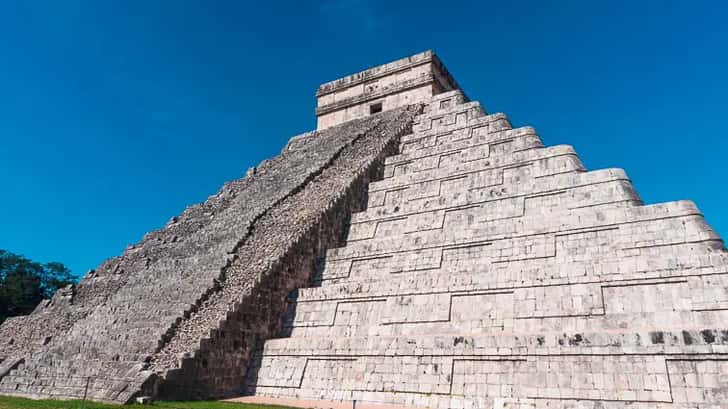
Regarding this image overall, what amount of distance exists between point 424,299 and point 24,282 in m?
22.9

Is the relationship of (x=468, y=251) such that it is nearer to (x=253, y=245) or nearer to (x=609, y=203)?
(x=609, y=203)

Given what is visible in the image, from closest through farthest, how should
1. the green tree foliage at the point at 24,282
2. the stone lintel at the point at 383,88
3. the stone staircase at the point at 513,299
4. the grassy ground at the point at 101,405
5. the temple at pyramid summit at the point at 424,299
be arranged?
1. the stone staircase at the point at 513,299
2. the temple at pyramid summit at the point at 424,299
3. the grassy ground at the point at 101,405
4. the stone lintel at the point at 383,88
5. the green tree foliage at the point at 24,282

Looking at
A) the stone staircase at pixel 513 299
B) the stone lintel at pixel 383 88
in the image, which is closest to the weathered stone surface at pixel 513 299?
the stone staircase at pixel 513 299

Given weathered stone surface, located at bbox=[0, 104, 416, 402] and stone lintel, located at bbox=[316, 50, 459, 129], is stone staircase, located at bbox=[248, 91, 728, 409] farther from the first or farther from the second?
stone lintel, located at bbox=[316, 50, 459, 129]

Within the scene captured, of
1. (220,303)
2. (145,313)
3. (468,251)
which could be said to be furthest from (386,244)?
(145,313)

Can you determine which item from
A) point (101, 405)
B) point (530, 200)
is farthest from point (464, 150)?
point (101, 405)

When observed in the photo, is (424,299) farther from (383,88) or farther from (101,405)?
(383,88)

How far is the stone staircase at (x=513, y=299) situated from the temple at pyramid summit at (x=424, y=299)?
3cm

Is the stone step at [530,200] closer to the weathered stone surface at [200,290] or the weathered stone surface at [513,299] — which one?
the weathered stone surface at [513,299]

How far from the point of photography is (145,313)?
11.3 m

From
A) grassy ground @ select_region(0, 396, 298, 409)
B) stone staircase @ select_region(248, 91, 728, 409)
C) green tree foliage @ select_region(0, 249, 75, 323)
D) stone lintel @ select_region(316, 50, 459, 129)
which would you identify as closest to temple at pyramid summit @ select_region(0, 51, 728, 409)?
stone staircase @ select_region(248, 91, 728, 409)

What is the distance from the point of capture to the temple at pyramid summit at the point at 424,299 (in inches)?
304

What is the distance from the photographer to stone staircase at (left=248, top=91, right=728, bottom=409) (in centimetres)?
743

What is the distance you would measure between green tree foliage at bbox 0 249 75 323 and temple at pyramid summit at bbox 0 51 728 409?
10.7 metres
